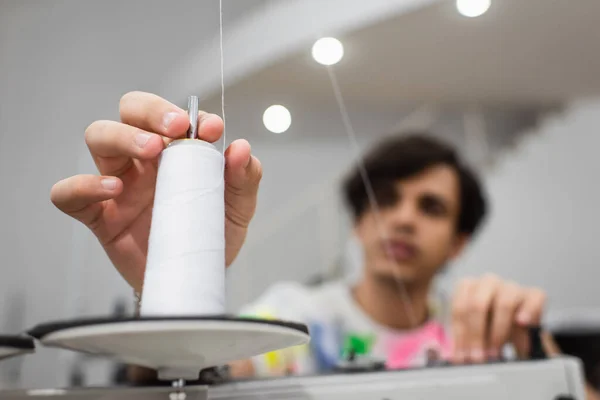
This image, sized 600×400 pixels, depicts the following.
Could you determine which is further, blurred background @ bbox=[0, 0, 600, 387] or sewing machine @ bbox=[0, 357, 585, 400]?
blurred background @ bbox=[0, 0, 600, 387]

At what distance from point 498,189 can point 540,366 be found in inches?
26.3

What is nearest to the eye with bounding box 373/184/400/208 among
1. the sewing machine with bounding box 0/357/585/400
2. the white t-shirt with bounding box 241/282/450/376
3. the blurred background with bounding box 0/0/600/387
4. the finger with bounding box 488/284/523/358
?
the blurred background with bounding box 0/0/600/387

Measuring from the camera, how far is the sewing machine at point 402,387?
1.27 ft

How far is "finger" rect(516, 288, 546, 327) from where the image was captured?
0.72 m

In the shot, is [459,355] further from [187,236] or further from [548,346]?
[187,236]

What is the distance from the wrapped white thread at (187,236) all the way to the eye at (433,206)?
2.64 ft

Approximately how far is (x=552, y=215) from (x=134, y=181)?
108cm

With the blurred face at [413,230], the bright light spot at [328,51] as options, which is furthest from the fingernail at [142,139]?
the blurred face at [413,230]

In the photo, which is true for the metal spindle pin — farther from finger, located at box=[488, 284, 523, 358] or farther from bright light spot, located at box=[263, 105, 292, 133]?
finger, located at box=[488, 284, 523, 358]

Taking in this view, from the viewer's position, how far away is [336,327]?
979 millimetres

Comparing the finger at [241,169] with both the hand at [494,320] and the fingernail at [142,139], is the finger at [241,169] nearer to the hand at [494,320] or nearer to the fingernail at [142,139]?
the fingernail at [142,139]

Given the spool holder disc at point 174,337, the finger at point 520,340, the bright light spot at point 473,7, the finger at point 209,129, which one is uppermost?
the bright light spot at point 473,7

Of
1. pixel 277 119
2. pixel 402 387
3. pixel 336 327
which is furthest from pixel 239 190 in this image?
pixel 336 327

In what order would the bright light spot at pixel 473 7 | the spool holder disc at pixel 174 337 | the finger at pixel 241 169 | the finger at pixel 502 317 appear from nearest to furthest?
the spool holder disc at pixel 174 337
the finger at pixel 241 169
the finger at pixel 502 317
the bright light spot at pixel 473 7
